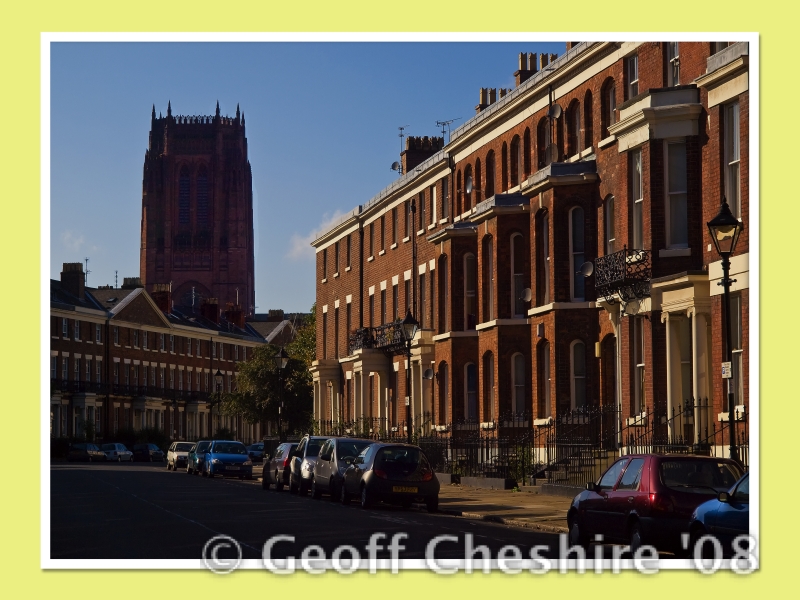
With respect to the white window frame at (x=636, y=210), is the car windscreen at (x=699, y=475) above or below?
below

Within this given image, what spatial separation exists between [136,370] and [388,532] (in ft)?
290

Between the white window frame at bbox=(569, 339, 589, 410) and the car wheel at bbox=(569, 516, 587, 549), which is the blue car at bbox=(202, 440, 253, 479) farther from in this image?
the car wheel at bbox=(569, 516, 587, 549)

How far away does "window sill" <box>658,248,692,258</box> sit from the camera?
31469 millimetres

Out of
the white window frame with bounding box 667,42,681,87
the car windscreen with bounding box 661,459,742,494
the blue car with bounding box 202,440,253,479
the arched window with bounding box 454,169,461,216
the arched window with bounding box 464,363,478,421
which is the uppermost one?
the white window frame with bounding box 667,42,681,87

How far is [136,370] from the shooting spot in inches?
4306

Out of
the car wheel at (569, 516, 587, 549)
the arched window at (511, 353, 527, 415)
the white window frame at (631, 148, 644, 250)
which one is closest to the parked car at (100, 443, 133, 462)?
the arched window at (511, 353, 527, 415)

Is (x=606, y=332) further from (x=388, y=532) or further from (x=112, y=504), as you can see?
(x=388, y=532)

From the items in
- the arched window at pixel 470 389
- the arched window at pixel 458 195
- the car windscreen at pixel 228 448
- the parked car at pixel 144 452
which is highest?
the arched window at pixel 458 195

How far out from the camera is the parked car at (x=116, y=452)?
89188mm

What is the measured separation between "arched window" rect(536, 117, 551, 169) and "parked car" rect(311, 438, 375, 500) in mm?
11736

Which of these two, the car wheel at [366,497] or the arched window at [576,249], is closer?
the car wheel at [366,497]

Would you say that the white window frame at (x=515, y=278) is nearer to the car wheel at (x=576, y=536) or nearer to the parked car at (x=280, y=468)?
the parked car at (x=280, y=468)

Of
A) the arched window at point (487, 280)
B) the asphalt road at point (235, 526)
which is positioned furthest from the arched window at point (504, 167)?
the asphalt road at point (235, 526)

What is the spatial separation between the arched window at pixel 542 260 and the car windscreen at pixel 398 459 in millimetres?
9930
